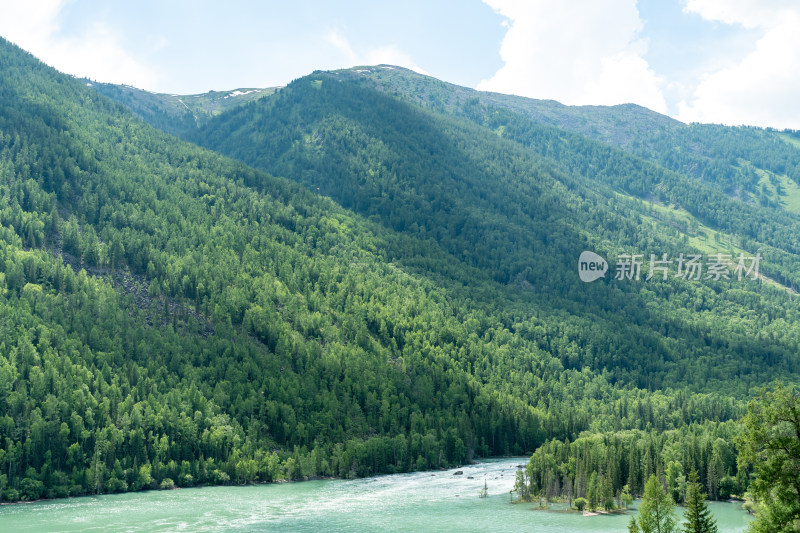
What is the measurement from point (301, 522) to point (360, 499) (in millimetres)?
31417

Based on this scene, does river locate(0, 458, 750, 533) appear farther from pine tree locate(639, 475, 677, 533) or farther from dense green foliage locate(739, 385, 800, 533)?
dense green foliage locate(739, 385, 800, 533)

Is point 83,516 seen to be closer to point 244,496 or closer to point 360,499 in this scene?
point 244,496

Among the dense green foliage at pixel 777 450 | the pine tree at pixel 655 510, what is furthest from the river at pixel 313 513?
the dense green foliage at pixel 777 450

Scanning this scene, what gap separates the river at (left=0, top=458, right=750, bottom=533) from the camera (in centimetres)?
14238

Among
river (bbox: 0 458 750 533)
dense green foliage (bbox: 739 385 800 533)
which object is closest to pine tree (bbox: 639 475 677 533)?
dense green foliage (bbox: 739 385 800 533)

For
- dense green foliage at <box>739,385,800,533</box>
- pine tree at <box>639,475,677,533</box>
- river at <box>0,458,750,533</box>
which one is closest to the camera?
dense green foliage at <box>739,385,800,533</box>

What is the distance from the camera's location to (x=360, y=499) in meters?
177

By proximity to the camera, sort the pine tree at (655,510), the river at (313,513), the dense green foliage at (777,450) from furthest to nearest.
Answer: the river at (313,513)
the pine tree at (655,510)
the dense green foliage at (777,450)

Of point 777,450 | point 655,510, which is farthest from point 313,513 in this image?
point 777,450

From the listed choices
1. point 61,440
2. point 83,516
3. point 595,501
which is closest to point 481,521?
point 595,501

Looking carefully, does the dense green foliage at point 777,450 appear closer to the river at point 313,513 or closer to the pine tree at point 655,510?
the pine tree at point 655,510

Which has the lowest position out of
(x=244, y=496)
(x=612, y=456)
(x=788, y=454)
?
(x=244, y=496)

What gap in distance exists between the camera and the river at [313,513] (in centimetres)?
14238

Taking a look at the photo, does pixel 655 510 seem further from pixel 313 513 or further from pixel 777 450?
pixel 313 513
